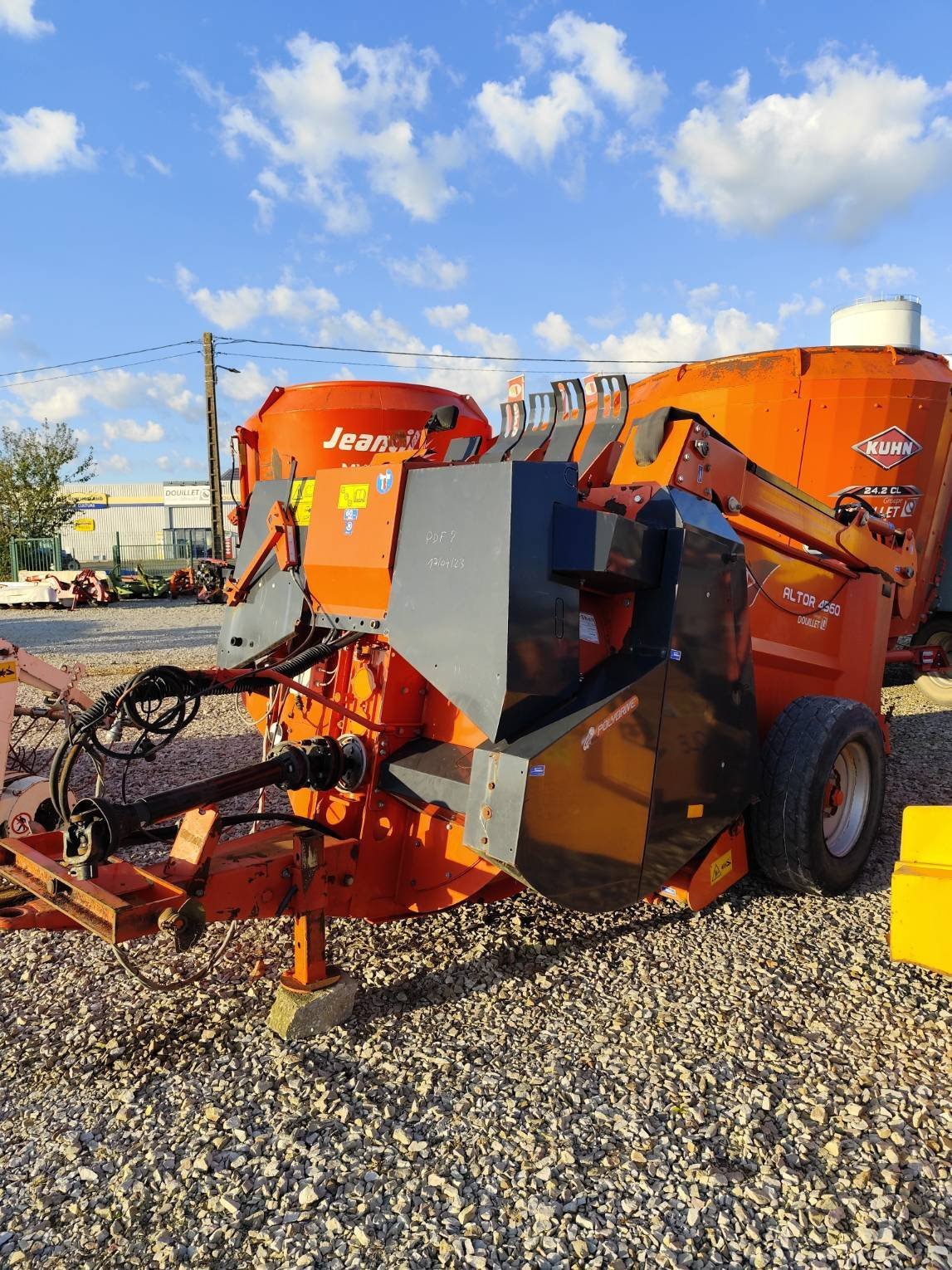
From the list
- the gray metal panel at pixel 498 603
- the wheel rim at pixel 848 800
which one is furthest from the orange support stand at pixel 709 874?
the gray metal panel at pixel 498 603

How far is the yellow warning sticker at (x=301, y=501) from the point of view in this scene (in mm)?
3982

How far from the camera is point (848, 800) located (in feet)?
13.7

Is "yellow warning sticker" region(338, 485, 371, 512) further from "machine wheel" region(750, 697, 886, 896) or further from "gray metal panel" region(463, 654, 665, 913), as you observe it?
"machine wheel" region(750, 697, 886, 896)

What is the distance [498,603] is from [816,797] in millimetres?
1859

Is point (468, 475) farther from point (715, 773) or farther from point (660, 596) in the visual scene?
point (715, 773)

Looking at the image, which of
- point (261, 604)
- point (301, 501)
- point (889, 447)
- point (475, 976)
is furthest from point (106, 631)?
point (475, 976)

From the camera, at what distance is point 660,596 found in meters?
3.05

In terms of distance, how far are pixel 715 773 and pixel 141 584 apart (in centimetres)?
2290

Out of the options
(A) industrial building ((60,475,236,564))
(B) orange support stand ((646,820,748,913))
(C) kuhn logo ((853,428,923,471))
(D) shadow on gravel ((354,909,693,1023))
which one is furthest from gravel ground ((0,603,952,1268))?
(A) industrial building ((60,475,236,564))

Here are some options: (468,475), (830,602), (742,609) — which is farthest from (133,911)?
(830,602)

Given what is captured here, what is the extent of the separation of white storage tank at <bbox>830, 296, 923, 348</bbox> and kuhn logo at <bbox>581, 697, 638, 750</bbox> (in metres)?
19.3

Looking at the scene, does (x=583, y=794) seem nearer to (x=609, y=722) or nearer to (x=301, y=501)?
(x=609, y=722)

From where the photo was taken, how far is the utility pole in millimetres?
22297

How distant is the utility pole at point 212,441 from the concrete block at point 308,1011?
2055cm
